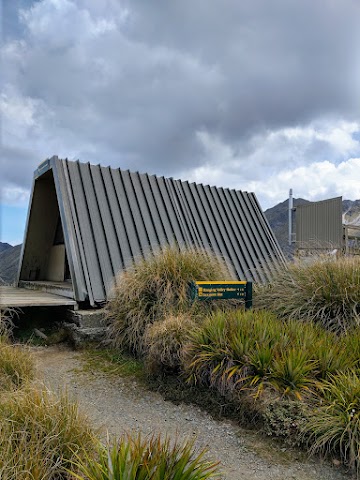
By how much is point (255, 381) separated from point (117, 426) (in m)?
1.43

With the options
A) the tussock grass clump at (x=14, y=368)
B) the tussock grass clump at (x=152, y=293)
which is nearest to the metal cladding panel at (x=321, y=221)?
the tussock grass clump at (x=152, y=293)

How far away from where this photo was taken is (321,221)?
11.4 meters

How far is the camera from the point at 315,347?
4094 millimetres

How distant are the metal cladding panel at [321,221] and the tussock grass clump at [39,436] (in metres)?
7.88

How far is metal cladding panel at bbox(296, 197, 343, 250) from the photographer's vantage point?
34.4 ft

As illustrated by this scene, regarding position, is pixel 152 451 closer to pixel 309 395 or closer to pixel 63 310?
pixel 309 395

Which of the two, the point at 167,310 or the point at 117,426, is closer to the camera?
the point at 117,426

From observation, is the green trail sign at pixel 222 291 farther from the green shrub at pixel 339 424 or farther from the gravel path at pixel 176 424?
the green shrub at pixel 339 424

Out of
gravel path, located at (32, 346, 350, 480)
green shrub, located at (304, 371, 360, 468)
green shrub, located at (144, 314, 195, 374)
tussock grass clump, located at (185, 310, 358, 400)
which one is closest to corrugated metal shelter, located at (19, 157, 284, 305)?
gravel path, located at (32, 346, 350, 480)

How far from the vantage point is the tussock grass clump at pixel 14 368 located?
12.8 ft

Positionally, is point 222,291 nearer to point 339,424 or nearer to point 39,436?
point 339,424

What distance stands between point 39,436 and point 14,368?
1795mm

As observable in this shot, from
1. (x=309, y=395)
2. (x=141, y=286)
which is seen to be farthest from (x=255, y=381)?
(x=141, y=286)

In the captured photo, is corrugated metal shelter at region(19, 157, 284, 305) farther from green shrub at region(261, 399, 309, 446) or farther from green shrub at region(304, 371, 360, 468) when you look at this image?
green shrub at region(304, 371, 360, 468)
